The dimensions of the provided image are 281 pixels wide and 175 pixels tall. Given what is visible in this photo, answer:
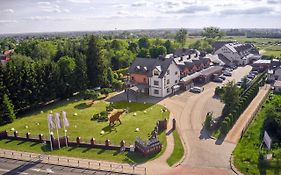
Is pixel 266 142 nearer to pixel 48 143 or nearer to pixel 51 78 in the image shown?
pixel 48 143

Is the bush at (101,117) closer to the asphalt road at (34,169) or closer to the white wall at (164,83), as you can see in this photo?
the asphalt road at (34,169)

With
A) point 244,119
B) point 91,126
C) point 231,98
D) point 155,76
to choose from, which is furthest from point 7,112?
point 244,119

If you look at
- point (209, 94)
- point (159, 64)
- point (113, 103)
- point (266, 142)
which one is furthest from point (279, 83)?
point (113, 103)

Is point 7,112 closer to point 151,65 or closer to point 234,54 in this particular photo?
point 151,65

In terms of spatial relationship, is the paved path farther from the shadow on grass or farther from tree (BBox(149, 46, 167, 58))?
tree (BBox(149, 46, 167, 58))

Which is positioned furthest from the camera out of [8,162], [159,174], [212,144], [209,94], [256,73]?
[256,73]

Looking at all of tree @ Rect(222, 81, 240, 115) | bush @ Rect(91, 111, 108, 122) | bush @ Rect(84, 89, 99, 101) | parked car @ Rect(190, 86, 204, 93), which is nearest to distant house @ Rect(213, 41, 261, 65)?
parked car @ Rect(190, 86, 204, 93)
